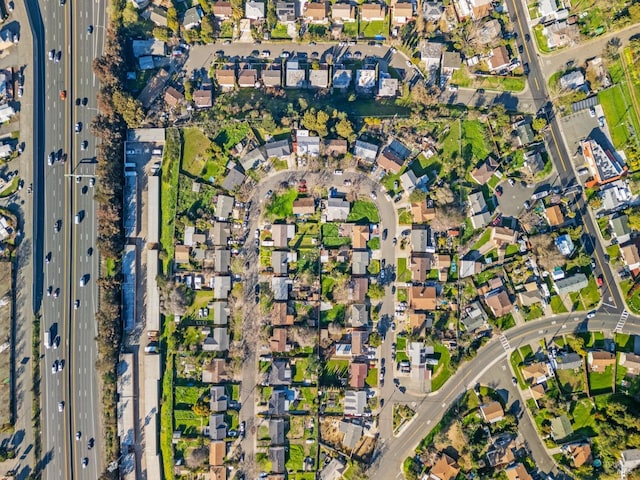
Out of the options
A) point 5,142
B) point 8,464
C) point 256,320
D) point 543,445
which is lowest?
point 543,445

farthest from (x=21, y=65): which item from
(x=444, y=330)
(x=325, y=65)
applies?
(x=444, y=330)

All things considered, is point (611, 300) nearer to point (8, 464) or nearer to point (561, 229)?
point (561, 229)

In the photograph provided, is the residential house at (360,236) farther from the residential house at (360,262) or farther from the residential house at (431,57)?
the residential house at (431,57)

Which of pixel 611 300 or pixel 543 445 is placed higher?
pixel 611 300

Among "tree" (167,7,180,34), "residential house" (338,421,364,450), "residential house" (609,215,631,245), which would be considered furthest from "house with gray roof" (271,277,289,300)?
"residential house" (609,215,631,245)

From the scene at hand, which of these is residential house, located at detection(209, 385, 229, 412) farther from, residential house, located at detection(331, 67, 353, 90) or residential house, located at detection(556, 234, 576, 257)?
residential house, located at detection(556, 234, 576, 257)
